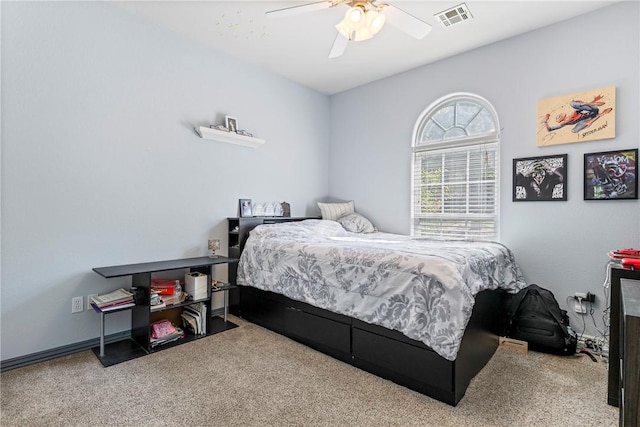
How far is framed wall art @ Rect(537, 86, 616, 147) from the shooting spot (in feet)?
8.04

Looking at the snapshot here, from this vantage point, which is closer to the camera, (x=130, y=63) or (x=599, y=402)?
(x=599, y=402)

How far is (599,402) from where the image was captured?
5.75 feet

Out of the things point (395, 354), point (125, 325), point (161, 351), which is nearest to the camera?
point (395, 354)

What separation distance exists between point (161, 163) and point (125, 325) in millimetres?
1414

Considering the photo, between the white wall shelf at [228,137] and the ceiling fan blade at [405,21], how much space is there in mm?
1787

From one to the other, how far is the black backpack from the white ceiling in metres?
2.28

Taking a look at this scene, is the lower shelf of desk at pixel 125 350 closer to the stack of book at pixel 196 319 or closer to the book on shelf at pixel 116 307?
the stack of book at pixel 196 319

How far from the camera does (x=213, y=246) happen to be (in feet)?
9.84

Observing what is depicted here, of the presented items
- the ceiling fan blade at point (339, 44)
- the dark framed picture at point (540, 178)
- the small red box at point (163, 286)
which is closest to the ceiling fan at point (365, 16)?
the ceiling fan blade at point (339, 44)

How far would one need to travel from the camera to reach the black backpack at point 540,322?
234 centimetres

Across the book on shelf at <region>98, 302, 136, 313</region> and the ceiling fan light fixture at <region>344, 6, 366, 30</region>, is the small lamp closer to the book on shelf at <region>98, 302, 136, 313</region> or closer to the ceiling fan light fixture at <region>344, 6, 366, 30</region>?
the book on shelf at <region>98, 302, 136, 313</region>

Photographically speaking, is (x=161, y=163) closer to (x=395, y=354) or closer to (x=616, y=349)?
(x=395, y=354)

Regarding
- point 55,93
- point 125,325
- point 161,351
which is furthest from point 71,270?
point 55,93

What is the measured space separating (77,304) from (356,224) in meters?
2.73
